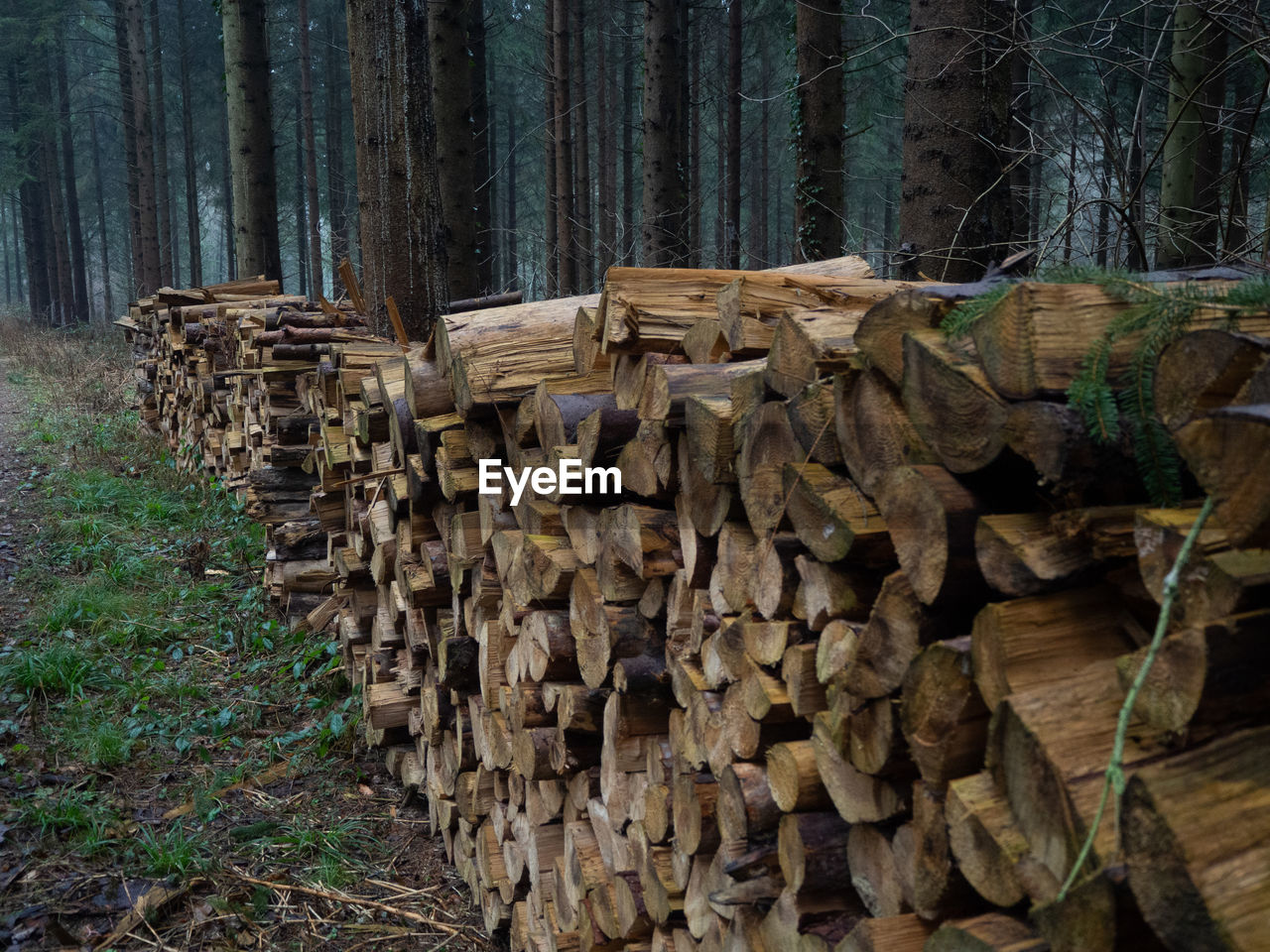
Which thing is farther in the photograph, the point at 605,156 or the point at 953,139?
the point at 605,156

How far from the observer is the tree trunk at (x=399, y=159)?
223 inches

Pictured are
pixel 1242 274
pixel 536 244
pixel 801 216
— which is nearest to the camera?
pixel 1242 274

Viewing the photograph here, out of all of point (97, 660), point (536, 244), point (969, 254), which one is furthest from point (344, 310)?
point (536, 244)

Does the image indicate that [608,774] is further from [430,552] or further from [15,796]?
[15,796]

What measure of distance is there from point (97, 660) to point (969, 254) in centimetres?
497

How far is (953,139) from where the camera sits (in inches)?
204

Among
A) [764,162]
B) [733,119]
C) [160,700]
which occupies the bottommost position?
[160,700]

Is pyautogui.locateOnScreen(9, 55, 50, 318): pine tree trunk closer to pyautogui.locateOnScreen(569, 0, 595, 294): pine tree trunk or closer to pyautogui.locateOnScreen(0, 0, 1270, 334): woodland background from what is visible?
pyautogui.locateOnScreen(0, 0, 1270, 334): woodland background

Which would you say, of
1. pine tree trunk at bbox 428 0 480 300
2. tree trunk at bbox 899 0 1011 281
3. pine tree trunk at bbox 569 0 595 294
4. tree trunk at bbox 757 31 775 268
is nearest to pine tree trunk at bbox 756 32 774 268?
tree trunk at bbox 757 31 775 268

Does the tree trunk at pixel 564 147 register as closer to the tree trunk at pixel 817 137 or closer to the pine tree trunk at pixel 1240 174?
the tree trunk at pixel 817 137

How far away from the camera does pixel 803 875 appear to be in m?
1.75

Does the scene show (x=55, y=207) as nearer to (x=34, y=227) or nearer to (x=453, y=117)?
(x=34, y=227)

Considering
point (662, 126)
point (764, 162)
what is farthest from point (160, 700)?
point (764, 162)

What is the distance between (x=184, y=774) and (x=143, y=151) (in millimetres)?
18157
